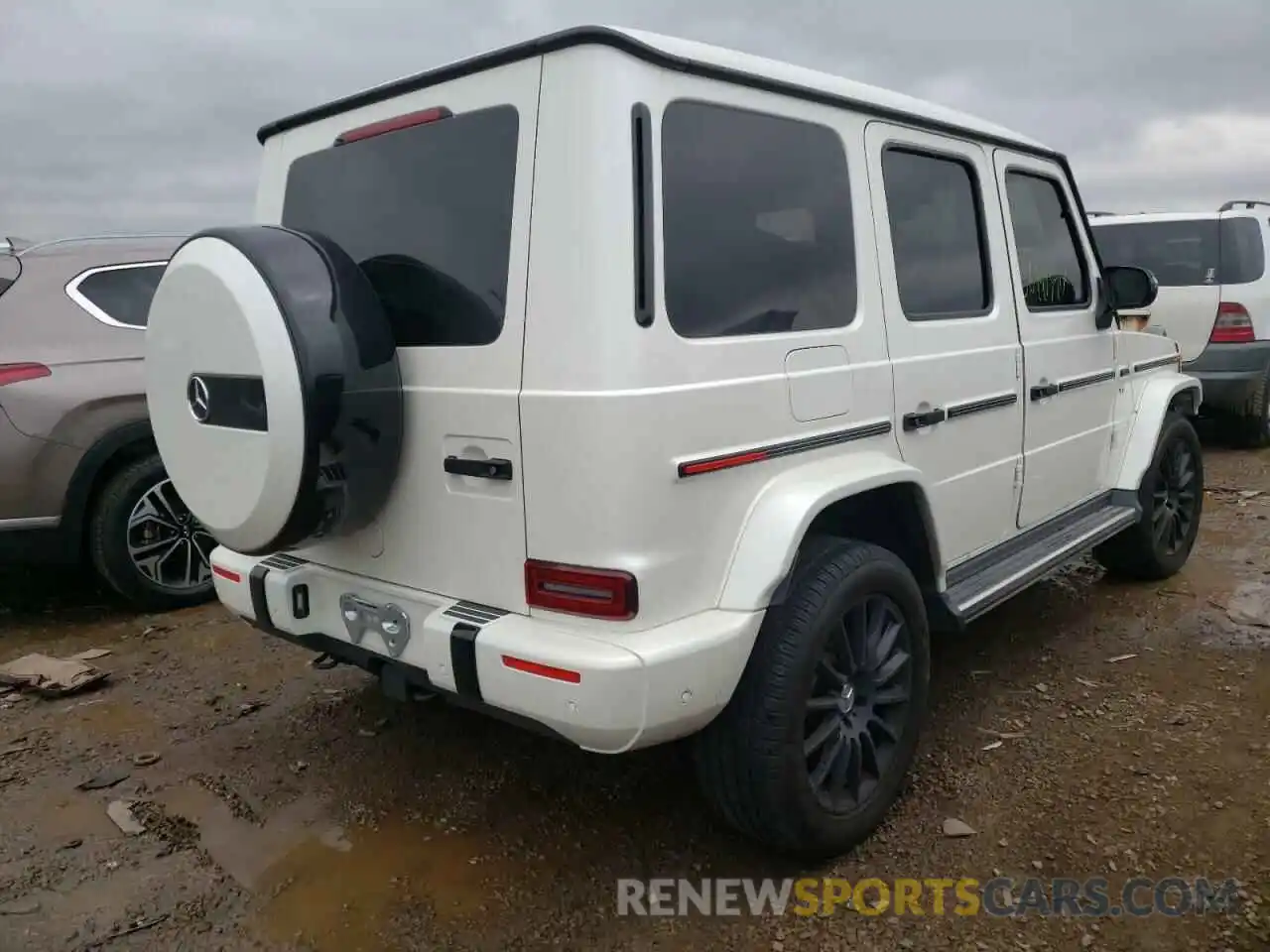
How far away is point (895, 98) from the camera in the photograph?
315cm

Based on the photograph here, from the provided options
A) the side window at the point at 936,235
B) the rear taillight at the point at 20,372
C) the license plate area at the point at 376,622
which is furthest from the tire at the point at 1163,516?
the rear taillight at the point at 20,372

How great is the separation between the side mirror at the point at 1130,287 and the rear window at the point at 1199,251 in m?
3.65

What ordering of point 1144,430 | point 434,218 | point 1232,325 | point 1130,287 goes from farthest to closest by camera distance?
1. point 1232,325
2. point 1144,430
3. point 1130,287
4. point 434,218

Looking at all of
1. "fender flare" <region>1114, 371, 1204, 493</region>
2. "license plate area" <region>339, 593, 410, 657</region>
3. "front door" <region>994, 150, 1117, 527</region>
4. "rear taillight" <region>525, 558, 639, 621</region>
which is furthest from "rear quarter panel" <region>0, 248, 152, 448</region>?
"fender flare" <region>1114, 371, 1204, 493</region>

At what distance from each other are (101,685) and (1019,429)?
3.69 metres

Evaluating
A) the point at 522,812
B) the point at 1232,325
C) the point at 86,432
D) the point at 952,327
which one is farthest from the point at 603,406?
the point at 1232,325

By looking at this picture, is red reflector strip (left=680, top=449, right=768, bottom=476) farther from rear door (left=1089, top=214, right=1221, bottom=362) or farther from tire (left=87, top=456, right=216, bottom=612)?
rear door (left=1089, top=214, right=1221, bottom=362)

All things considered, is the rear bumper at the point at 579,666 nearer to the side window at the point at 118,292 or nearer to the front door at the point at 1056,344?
the front door at the point at 1056,344

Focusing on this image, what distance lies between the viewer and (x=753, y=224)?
2.57m

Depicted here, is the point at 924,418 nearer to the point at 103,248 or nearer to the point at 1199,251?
the point at 103,248

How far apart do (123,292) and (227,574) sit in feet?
8.13

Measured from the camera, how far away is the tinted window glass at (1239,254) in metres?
7.51

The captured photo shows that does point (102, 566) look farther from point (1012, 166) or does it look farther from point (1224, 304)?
point (1224, 304)

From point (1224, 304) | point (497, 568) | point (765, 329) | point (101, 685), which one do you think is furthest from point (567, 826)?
point (1224, 304)
